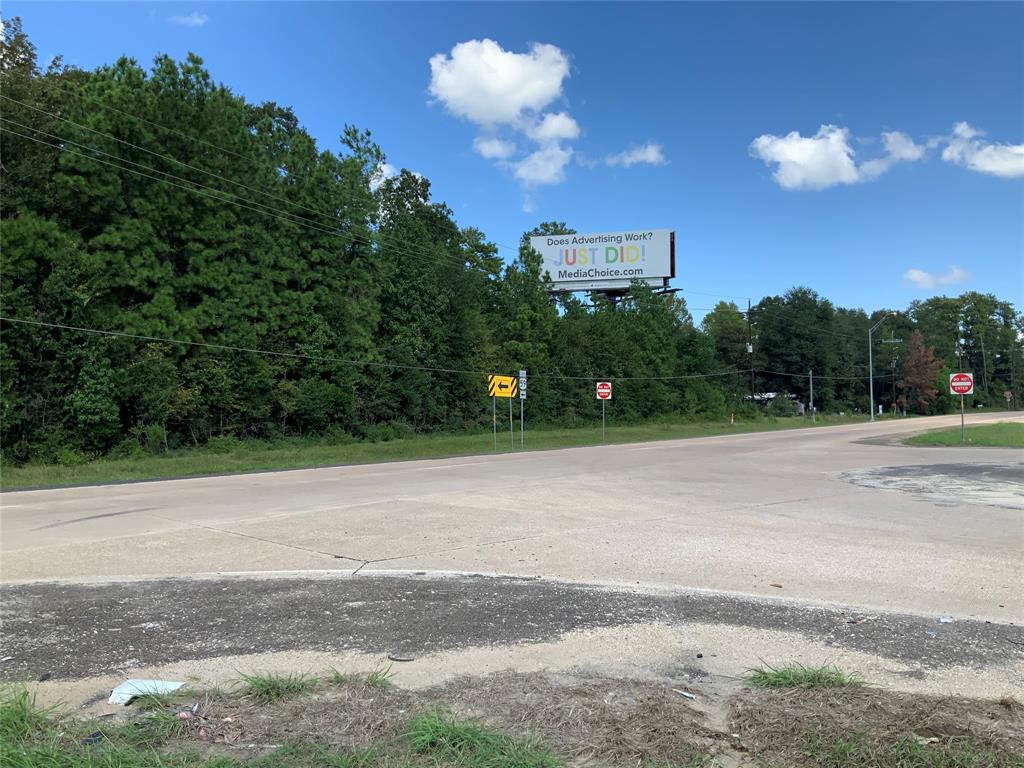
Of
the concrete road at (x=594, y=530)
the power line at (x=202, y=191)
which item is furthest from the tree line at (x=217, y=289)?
the concrete road at (x=594, y=530)

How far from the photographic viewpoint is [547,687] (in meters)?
4.20

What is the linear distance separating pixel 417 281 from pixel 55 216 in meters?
20.1

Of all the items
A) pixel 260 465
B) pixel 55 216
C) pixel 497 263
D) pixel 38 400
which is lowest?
pixel 260 465

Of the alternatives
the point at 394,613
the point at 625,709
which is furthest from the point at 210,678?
the point at 625,709

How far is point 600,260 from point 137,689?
58455mm

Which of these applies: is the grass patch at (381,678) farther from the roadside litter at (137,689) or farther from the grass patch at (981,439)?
the grass patch at (981,439)

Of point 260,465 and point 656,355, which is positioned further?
point 656,355

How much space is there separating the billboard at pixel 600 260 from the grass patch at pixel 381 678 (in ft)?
185

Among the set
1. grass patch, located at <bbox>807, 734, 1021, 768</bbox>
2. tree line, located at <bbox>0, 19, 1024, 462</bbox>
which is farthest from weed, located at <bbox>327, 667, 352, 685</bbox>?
tree line, located at <bbox>0, 19, 1024, 462</bbox>

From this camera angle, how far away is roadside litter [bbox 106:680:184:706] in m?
4.05

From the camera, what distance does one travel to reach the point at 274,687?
4.11 m

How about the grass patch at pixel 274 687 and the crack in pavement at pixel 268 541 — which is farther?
the crack in pavement at pixel 268 541

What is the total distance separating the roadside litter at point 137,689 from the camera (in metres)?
4.05

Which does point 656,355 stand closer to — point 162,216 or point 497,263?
point 497,263
